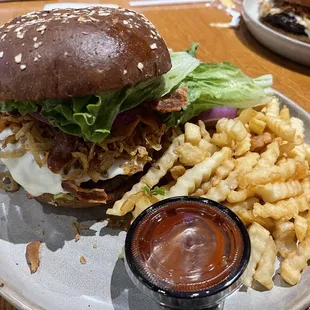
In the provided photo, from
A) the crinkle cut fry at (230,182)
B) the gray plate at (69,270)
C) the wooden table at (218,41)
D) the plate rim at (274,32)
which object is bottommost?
the wooden table at (218,41)

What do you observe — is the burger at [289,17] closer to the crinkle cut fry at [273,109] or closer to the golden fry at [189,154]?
the crinkle cut fry at [273,109]

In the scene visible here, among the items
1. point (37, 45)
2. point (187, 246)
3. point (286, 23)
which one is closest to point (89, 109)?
point (37, 45)

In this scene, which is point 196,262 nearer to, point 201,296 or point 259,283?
point 201,296

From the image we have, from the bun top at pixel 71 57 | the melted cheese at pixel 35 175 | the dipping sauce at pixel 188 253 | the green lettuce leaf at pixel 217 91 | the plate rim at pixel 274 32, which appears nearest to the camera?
the dipping sauce at pixel 188 253

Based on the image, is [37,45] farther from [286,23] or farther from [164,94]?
[286,23]

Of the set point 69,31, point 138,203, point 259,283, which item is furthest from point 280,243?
point 69,31

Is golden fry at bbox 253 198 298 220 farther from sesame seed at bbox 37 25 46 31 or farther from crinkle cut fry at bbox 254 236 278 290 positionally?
sesame seed at bbox 37 25 46 31

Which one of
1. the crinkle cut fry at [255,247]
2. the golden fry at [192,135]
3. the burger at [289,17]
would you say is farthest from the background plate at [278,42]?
the crinkle cut fry at [255,247]
